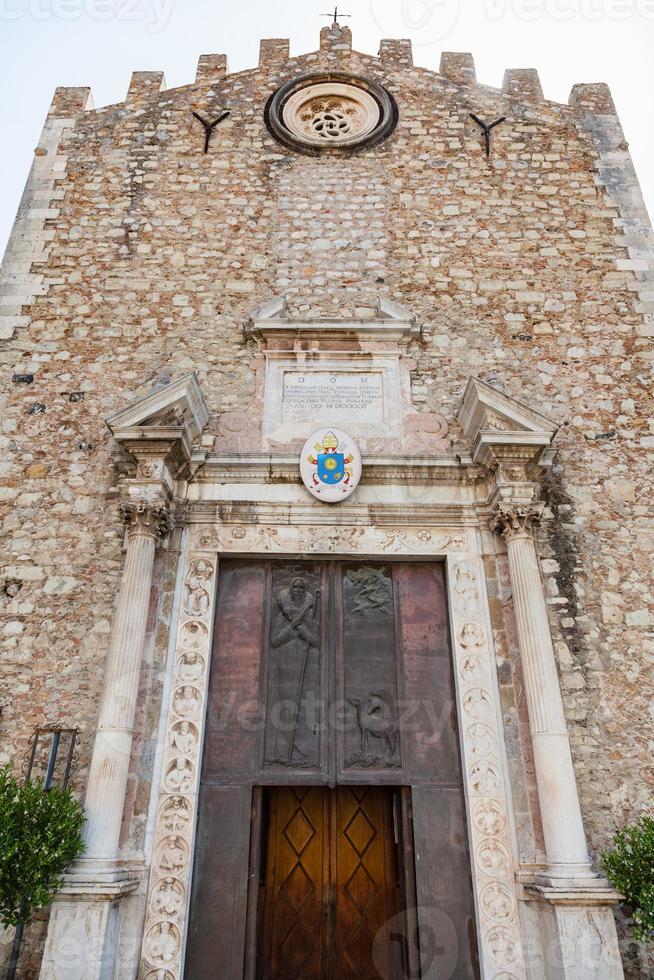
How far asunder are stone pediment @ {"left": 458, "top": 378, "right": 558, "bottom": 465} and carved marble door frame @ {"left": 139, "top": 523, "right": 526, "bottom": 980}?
0.76 meters

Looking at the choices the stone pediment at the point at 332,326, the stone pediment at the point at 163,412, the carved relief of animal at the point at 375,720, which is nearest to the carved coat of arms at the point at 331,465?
the stone pediment at the point at 163,412

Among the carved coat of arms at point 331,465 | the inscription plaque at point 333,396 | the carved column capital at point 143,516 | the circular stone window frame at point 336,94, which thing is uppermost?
the circular stone window frame at point 336,94

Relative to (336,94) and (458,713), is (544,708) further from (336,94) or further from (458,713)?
(336,94)

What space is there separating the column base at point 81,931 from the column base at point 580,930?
2786mm

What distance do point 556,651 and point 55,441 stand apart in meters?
4.82

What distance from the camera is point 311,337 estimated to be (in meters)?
6.45

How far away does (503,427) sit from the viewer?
5527 millimetres

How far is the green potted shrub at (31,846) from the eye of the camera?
12.2 feet

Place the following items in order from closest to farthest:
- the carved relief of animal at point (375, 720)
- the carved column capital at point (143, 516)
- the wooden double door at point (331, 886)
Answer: the wooden double door at point (331, 886) < the carved relief of animal at point (375, 720) < the carved column capital at point (143, 516)

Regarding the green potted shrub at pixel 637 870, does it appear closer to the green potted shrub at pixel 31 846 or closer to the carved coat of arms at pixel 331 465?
the carved coat of arms at pixel 331 465

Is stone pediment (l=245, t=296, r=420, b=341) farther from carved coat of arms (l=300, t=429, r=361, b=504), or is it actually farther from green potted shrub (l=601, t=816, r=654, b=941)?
green potted shrub (l=601, t=816, r=654, b=941)

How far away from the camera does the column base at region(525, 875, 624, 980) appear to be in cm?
393

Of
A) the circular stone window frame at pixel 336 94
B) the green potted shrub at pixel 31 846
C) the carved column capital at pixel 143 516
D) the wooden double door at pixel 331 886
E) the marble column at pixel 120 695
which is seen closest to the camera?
the green potted shrub at pixel 31 846

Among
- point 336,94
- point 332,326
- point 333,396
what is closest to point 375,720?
point 333,396
